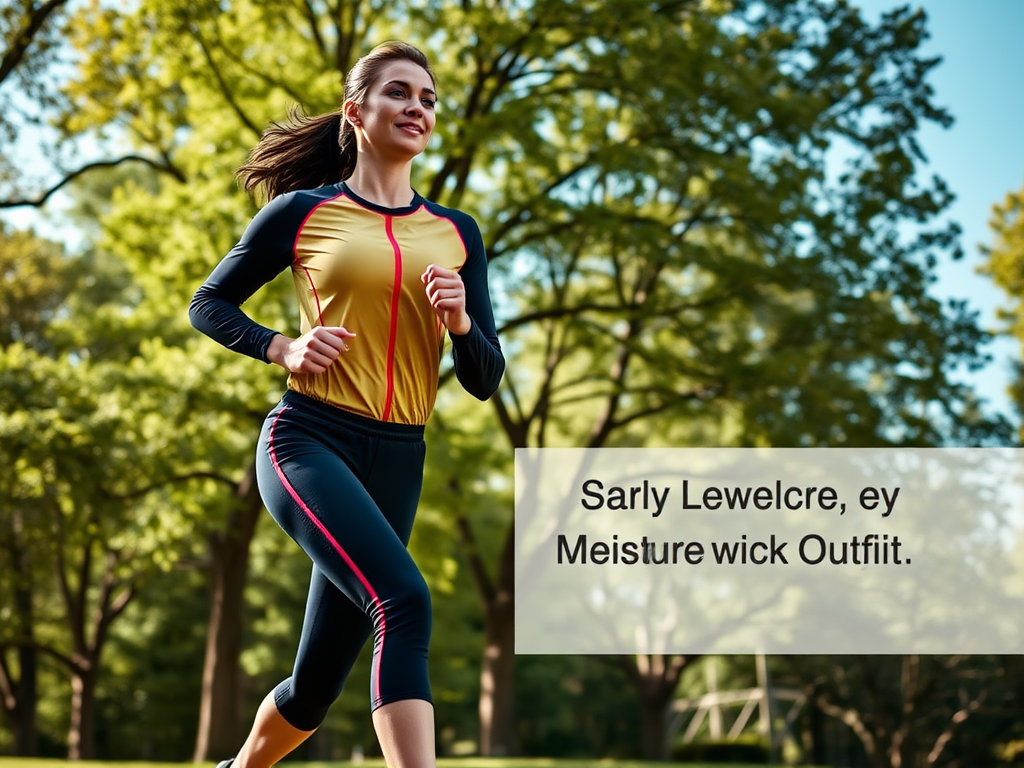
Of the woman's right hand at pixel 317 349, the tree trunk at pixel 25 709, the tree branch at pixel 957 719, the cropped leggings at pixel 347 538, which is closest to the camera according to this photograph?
the cropped leggings at pixel 347 538

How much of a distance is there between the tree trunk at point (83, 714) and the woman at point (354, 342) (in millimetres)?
22188

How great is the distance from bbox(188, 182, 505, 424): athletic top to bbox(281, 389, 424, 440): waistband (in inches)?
0.6

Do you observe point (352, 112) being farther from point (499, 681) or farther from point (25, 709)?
point (25, 709)

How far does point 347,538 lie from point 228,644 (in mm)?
14296

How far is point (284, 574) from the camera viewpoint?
91.8 feet

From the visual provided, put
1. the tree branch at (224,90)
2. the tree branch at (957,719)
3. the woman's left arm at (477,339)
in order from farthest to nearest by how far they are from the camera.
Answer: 1. the tree branch at (957,719)
2. the tree branch at (224,90)
3. the woman's left arm at (477,339)

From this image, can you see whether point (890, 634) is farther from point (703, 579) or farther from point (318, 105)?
point (318, 105)

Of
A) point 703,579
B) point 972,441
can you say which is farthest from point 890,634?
point 972,441

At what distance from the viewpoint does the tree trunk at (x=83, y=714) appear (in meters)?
22.9

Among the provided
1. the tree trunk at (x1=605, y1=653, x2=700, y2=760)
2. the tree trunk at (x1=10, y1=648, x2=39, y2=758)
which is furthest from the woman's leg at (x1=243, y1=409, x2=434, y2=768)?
the tree trunk at (x1=10, y1=648, x2=39, y2=758)

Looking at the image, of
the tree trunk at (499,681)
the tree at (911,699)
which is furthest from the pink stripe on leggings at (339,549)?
the tree at (911,699)

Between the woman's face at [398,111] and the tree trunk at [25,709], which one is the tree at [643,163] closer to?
the woman's face at [398,111]

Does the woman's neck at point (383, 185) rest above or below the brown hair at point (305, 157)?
below

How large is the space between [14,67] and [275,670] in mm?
20120
